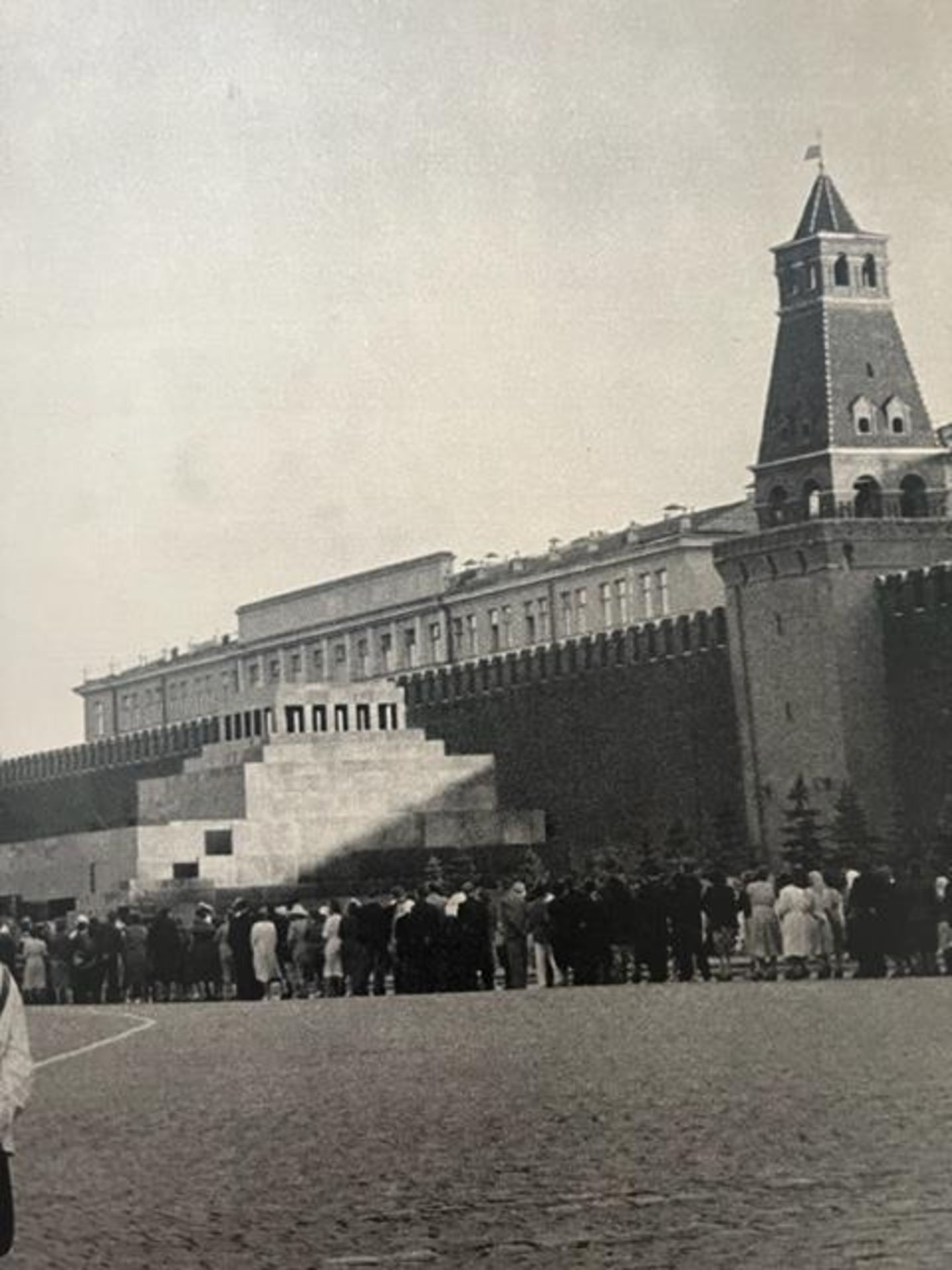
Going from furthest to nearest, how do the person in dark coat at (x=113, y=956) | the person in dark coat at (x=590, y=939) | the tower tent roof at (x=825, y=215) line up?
the tower tent roof at (x=825, y=215)
the person in dark coat at (x=113, y=956)
the person in dark coat at (x=590, y=939)

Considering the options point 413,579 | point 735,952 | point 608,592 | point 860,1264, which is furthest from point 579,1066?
point 413,579

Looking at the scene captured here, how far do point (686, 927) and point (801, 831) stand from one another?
17551mm

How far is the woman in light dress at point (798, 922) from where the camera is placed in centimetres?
1889

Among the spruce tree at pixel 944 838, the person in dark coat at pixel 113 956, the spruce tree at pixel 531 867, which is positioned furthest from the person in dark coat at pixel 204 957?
the spruce tree at pixel 531 867

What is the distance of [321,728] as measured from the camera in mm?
43125

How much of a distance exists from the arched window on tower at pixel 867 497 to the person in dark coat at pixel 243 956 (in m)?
23.1

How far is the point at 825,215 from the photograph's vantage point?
4253cm

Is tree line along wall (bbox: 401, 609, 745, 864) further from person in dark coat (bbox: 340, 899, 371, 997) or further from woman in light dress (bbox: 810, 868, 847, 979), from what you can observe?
woman in light dress (bbox: 810, 868, 847, 979)

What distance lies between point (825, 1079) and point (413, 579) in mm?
60574

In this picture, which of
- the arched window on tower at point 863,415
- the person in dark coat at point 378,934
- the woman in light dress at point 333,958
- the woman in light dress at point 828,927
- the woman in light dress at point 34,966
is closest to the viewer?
the woman in light dress at point 828,927

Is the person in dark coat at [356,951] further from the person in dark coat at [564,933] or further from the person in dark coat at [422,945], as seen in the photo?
the person in dark coat at [564,933]

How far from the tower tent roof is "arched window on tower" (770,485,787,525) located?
13.4 ft

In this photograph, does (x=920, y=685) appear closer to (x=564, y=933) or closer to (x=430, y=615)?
(x=564, y=933)

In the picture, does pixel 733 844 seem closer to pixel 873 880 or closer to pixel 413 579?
pixel 873 880
